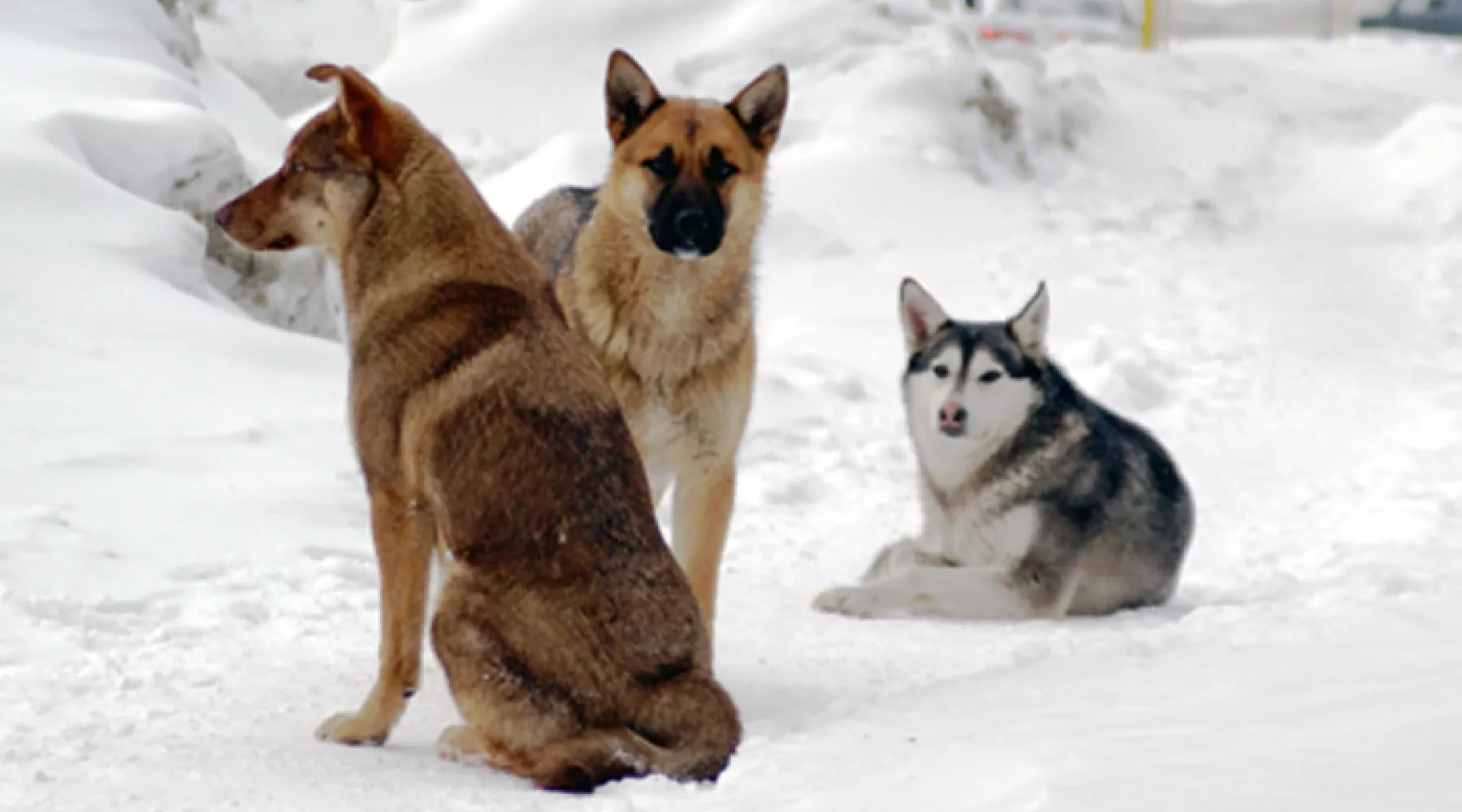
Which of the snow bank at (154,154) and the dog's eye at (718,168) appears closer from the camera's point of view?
the dog's eye at (718,168)

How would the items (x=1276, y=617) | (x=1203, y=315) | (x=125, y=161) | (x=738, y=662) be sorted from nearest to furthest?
1. (x=1276, y=617)
2. (x=738, y=662)
3. (x=125, y=161)
4. (x=1203, y=315)

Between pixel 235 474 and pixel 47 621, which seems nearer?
pixel 47 621

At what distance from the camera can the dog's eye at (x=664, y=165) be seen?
514 cm

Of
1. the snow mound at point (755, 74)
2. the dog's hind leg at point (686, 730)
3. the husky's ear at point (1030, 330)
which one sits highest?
the dog's hind leg at point (686, 730)

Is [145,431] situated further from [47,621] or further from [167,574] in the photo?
[47,621]

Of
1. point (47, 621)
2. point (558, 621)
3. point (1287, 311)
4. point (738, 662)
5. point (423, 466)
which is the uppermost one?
point (423, 466)

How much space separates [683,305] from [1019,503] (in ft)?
6.03

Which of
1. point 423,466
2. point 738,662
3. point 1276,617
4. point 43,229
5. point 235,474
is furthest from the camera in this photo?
point 43,229

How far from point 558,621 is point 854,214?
1037 centimetres

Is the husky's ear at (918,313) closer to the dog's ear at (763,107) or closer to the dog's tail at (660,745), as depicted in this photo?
the dog's ear at (763,107)

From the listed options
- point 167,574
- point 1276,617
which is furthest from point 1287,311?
point 167,574

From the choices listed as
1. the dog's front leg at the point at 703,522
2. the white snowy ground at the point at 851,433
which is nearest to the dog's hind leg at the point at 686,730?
the white snowy ground at the point at 851,433

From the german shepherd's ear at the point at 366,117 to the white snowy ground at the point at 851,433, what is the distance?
1.47m

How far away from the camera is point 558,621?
3.94 meters
